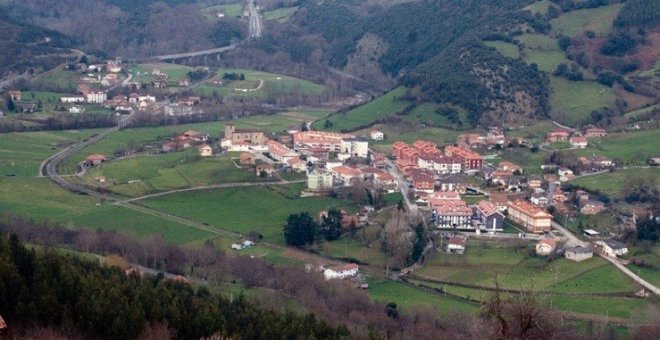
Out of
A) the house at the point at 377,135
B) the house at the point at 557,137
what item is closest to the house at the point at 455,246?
the house at the point at 557,137

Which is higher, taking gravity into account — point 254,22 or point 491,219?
point 254,22

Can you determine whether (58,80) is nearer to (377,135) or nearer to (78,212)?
(377,135)

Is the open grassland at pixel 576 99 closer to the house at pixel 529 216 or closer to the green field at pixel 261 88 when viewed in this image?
the house at pixel 529 216

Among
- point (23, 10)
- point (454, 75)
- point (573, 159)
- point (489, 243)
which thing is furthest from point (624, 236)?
point (23, 10)

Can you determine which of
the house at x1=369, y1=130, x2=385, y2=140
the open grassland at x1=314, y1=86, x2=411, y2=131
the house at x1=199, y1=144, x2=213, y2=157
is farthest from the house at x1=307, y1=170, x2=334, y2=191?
the open grassland at x1=314, y1=86, x2=411, y2=131

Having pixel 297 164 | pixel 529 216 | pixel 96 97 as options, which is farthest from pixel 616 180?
pixel 96 97

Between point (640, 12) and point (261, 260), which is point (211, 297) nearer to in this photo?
point (261, 260)
